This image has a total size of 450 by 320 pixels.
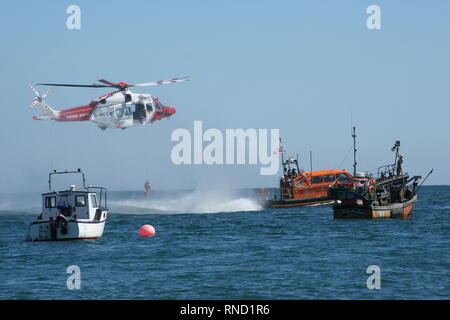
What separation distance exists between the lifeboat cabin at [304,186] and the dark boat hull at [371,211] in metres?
19.7

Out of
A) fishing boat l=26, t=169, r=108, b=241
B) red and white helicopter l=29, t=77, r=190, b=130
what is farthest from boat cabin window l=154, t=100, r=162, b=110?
fishing boat l=26, t=169, r=108, b=241

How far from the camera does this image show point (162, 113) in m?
73.4

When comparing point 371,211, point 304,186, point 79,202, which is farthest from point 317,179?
point 79,202

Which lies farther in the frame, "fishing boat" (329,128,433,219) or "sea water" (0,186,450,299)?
"fishing boat" (329,128,433,219)

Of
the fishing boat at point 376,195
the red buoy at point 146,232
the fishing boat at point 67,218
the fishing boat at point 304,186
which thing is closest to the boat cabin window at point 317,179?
the fishing boat at point 304,186

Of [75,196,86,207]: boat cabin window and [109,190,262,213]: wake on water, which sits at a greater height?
[75,196,86,207]: boat cabin window

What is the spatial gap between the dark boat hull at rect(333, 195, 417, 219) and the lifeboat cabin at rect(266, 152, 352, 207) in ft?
64.7

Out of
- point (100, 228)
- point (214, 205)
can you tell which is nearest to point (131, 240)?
point (100, 228)

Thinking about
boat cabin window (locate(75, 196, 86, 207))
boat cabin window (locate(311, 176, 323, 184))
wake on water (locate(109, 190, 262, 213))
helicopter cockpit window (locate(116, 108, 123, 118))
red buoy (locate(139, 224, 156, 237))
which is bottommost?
red buoy (locate(139, 224, 156, 237))

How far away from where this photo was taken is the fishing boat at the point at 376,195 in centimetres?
5894

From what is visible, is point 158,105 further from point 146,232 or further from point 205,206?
point 146,232

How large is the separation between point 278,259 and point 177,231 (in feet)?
62.1

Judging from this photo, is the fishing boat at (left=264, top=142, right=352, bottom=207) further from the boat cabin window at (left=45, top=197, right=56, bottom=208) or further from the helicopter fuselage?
the boat cabin window at (left=45, top=197, right=56, bottom=208)

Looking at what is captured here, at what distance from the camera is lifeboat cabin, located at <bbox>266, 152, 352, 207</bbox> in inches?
3206
